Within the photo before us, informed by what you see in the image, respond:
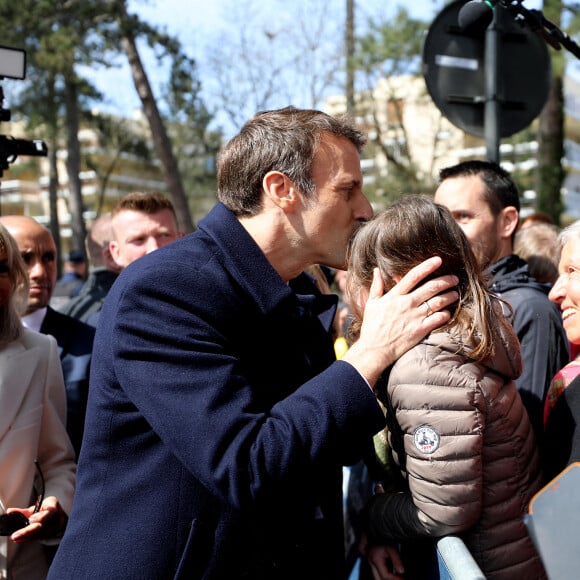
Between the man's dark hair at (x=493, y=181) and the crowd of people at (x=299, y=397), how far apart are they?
1316mm

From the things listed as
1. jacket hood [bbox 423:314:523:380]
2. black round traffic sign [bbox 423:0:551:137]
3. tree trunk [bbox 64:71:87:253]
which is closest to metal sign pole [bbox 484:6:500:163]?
black round traffic sign [bbox 423:0:551:137]

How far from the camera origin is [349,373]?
5.98 feet

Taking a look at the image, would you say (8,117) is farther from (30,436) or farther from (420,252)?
(420,252)

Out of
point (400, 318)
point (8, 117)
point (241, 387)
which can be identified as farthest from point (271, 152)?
point (8, 117)

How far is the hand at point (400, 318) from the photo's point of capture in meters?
1.89

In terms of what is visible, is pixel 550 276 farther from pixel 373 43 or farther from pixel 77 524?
pixel 373 43

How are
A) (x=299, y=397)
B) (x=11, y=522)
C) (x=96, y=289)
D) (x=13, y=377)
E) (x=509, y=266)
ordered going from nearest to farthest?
(x=299, y=397) → (x=11, y=522) → (x=13, y=377) → (x=509, y=266) → (x=96, y=289)

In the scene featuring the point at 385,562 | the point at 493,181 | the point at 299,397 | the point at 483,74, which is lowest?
the point at 385,562

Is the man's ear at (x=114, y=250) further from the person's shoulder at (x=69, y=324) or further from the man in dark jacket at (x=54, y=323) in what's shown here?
the person's shoulder at (x=69, y=324)

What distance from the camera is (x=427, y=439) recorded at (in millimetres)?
1929

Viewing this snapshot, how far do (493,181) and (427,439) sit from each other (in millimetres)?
2242

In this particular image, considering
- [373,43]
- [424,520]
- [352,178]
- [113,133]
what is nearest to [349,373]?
[424,520]

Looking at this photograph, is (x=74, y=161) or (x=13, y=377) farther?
(x=74, y=161)

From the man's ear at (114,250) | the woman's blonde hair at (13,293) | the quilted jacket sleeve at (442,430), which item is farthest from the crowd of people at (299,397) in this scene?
the man's ear at (114,250)
